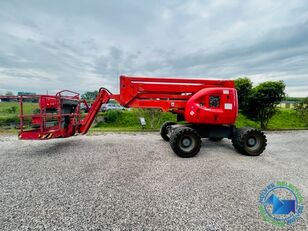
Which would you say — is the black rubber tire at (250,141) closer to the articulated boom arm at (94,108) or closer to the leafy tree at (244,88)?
the articulated boom arm at (94,108)

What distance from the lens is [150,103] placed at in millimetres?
5707

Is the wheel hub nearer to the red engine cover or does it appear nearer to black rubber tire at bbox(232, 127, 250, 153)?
the red engine cover

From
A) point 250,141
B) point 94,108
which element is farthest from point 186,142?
point 94,108

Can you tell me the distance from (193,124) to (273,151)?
9.89 ft

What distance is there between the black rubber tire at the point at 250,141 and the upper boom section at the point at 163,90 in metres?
1.65

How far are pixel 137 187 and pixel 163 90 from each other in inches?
136

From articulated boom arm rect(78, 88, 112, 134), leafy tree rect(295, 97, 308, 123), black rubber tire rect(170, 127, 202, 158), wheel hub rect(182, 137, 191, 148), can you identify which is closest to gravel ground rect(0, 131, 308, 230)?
black rubber tire rect(170, 127, 202, 158)

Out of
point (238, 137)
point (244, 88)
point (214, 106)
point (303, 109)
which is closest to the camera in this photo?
point (214, 106)

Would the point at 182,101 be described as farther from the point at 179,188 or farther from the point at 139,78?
the point at 179,188

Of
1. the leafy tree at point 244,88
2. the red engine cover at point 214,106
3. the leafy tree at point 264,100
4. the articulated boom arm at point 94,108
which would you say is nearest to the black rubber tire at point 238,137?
the red engine cover at point 214,106

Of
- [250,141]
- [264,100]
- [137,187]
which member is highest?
[264,100]

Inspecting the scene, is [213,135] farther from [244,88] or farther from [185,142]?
[244,88]

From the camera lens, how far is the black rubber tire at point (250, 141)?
5234mm

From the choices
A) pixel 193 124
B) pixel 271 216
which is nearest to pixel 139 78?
pixel 193 124
